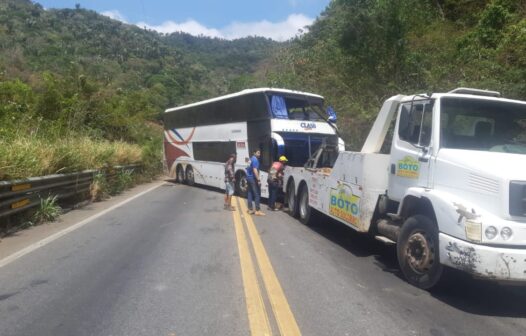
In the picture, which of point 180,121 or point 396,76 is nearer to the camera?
point 396,76

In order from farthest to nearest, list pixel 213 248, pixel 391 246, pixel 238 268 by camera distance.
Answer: pixel 391 246
pixel 213 248
pixel 238 268

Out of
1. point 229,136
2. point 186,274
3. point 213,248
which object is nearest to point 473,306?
point 186,274

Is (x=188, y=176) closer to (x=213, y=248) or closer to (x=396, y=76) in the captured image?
(x=396, y=76)

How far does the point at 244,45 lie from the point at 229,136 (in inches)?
4461

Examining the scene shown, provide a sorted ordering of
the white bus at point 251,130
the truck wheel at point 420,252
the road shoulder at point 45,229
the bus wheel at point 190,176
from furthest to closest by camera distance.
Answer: the bus wheel at point 190,176, the white bus at point 251,130, the road shoulder at point 45,229, the truck wheel at point 420,252

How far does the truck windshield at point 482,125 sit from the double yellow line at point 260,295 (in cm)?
288

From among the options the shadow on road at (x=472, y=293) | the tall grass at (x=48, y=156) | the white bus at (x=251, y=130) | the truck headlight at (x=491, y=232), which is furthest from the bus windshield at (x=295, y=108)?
the truck headlight at (x=491, y=232)

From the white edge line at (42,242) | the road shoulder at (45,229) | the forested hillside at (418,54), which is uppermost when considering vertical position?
the forested hillside at (418,54)

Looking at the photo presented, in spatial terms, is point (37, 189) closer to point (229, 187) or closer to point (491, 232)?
point (229, 187)

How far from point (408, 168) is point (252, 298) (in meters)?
3.01

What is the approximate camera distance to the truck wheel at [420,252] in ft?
20.7

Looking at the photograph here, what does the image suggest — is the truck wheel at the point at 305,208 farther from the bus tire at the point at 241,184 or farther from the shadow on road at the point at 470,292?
the bus tire at the point at 241,184

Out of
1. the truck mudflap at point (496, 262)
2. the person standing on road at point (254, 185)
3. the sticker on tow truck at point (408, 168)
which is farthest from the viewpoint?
the person standing on road at point (254, 185)

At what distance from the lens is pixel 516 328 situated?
5.28m
